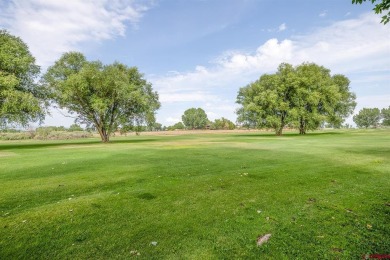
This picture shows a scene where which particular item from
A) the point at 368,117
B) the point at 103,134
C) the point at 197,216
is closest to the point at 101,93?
the point at 103,134

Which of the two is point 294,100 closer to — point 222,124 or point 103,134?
point 103,134

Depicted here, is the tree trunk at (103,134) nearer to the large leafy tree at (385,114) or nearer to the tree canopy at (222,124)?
the tree canopy at (222,124)

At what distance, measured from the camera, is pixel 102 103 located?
4041cm

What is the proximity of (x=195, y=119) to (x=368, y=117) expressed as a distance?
124 meters

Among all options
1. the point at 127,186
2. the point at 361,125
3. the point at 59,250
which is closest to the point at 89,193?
the point at 127,186

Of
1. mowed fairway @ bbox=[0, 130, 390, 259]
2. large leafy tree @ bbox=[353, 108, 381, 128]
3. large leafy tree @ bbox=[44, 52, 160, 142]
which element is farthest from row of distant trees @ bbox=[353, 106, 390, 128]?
mowed fairway @ bbox=[0, 130, 390, 259]

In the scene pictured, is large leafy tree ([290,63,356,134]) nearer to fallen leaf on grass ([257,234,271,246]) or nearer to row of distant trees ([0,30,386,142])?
row of distant trees ([0,30,386,142])

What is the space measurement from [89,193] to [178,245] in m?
5.38

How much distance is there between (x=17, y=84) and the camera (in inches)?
1282

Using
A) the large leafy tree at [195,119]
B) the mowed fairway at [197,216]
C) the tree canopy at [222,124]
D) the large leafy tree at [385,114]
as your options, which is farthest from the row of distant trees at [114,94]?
the large leafy tree at [385,114]

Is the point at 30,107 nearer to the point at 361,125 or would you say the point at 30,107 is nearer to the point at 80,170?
the point at 80,170

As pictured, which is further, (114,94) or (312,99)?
(312,99)

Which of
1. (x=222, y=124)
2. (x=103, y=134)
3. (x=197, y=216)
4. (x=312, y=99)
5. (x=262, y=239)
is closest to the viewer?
(x=262, y=239)

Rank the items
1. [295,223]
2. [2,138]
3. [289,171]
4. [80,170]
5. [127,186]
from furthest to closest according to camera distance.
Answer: [2,138], [80,170], [289,171], [127,186], [295,223]
